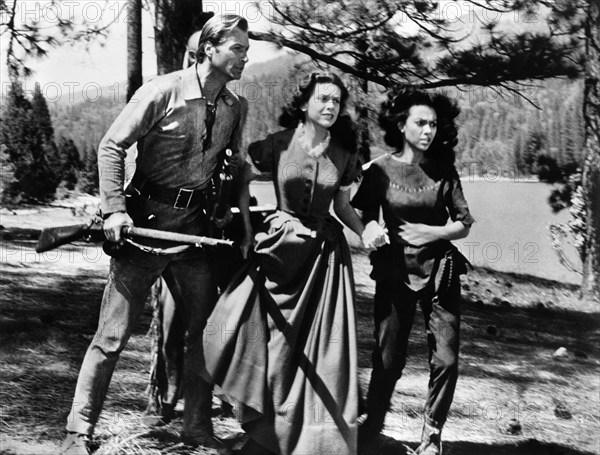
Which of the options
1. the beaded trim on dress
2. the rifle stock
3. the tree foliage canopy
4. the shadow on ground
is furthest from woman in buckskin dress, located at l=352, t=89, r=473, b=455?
the rifle stock

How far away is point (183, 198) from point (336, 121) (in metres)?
0.85

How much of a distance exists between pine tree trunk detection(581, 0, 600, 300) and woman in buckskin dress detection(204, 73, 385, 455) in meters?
2.28

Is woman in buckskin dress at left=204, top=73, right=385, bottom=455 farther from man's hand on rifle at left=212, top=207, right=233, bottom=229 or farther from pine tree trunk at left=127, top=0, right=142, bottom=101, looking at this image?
pine tree trunk at left=127, top=0, right=142, bottom=101

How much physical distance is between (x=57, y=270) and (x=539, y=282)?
3.43 metres

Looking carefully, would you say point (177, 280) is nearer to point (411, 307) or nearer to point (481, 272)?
point (411, 307)

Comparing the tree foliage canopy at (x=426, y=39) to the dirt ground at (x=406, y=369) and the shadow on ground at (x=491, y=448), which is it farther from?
the shadow on ground at (x=491, y=448)

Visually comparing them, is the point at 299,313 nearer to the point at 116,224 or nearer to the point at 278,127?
the point at 116,224

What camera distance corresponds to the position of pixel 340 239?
4070 millimetres

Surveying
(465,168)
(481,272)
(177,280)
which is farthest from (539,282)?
(177,280)

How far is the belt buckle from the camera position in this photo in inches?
155

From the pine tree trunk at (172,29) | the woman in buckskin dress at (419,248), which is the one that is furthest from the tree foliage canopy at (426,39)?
the woman in buckskin dress at (419,248)

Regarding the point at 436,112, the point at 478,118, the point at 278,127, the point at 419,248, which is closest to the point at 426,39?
the point at 478,118

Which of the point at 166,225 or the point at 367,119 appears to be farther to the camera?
the point at 367,119

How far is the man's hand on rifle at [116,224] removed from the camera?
12.2 ft
